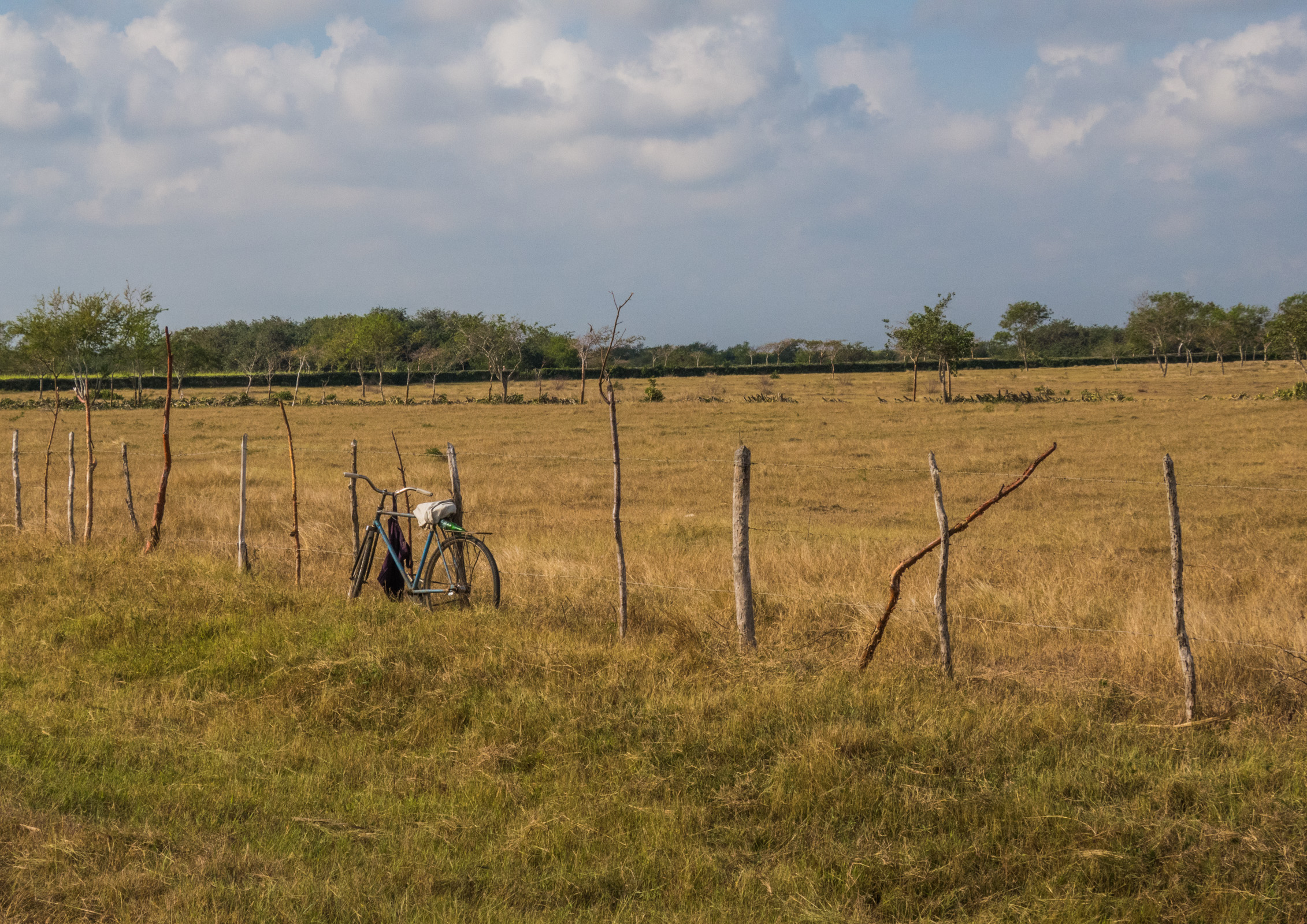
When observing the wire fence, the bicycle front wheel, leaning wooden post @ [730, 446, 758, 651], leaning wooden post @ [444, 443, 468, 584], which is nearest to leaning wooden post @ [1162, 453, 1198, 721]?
the wire fence

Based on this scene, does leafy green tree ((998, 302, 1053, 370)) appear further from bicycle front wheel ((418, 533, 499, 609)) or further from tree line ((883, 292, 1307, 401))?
bicycle front wheel ((418, 533, 499, 609))

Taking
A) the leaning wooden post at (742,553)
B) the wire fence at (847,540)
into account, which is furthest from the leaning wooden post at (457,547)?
the leaning wooden post at (742,553)

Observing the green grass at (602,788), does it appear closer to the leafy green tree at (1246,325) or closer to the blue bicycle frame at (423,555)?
the blue bicycle frame at (423,555)

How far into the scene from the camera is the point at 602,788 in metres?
5.05

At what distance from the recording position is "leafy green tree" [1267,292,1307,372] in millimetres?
53969

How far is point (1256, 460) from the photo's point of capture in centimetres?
2100

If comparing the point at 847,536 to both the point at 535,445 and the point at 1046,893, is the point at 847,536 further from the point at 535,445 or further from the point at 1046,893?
the point at 535,445

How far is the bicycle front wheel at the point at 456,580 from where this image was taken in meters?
8.13

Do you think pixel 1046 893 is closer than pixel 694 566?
Yes

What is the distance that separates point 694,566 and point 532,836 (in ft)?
19.1

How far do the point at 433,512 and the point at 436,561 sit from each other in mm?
493

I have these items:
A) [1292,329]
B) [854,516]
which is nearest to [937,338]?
[1292,329]

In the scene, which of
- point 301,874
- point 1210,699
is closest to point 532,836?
point 301,874

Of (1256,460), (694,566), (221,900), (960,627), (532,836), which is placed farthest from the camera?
(1256,460)
